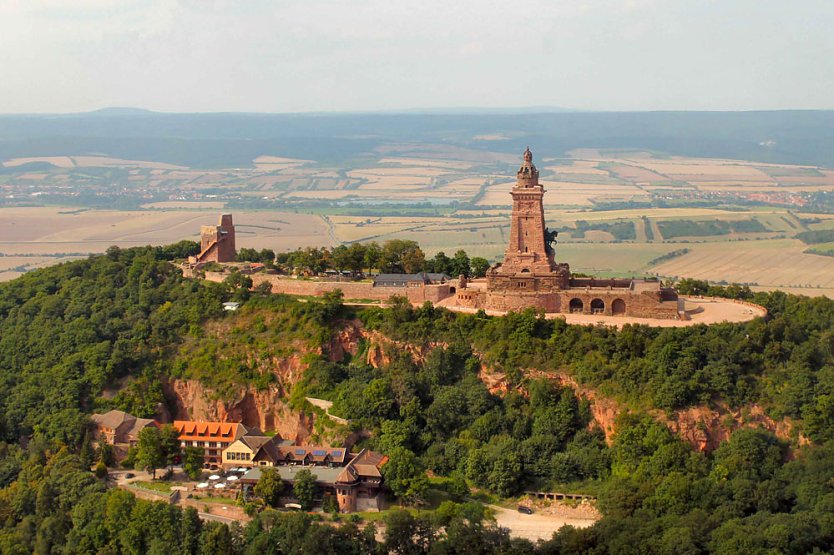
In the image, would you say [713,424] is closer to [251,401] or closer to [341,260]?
[251,401]

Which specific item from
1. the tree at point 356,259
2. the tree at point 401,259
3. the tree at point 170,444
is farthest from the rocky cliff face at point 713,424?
the tree at point 356,259

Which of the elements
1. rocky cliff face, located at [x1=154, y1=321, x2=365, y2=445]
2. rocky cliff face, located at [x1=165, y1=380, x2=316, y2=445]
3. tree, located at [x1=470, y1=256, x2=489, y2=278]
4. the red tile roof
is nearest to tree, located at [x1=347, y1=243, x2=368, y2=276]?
tree, located at [x1=470, y1=256, x2=489, y2=278]

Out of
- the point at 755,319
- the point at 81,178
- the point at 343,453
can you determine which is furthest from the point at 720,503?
the point at 81,178

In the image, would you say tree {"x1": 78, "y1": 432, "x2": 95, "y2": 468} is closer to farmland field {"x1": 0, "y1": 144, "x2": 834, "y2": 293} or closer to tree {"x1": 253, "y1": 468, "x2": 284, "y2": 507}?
tree {"x1": 253, "y1": 468, "x2": 284, "y2": 507}

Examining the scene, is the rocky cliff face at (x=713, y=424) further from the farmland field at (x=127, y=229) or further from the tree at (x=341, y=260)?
the farmland field at (x=127, y=229)

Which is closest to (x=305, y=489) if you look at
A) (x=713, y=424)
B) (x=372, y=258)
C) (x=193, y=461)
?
(x=193, y=461)
